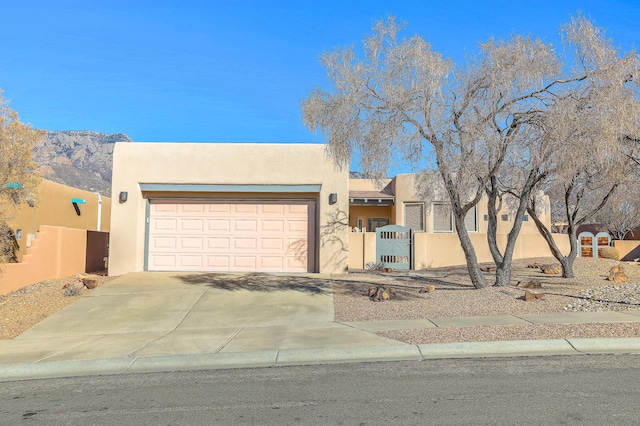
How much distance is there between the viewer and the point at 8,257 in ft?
46.4

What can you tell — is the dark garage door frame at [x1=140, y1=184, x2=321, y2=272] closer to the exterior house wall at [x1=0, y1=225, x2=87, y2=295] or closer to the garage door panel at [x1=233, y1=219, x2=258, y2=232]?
the garage door panel at [x1=233, y1=219, x2=258, y2=232]

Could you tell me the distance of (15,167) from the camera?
12.4m

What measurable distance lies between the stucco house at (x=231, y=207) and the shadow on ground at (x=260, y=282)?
34.6 inches

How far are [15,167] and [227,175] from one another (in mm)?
5854

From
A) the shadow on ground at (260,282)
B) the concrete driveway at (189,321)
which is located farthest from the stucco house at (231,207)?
the concrete driveway at (189,321)

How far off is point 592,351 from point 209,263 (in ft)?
38.3

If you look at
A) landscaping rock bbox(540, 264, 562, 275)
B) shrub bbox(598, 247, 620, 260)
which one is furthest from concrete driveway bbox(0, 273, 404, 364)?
shrub bbox(598, 247, 620, 260)

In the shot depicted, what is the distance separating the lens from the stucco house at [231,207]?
16078 millimetres

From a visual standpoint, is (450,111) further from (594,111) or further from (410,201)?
(410,201)

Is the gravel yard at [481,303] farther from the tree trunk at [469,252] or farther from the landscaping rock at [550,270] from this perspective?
the landscaping rock at [550,270]

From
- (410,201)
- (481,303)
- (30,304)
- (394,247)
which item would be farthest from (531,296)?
(410,201)

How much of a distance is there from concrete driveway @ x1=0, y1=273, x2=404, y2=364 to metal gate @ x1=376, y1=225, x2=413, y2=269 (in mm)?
4599

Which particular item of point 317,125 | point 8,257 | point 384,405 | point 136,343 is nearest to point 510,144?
point 317,125

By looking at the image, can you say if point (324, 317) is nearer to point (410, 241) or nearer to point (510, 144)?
point (510, 144)
